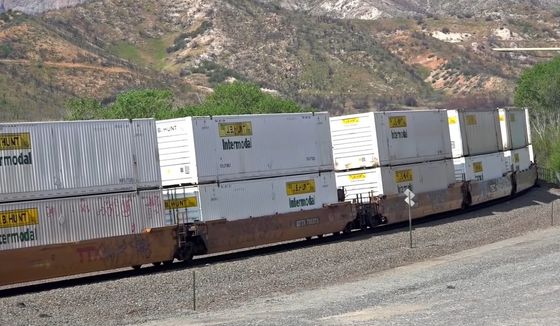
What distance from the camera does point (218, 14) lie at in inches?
5935

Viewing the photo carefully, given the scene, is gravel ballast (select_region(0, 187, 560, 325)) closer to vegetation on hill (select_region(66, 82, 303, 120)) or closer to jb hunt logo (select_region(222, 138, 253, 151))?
jb hunt logo (select_region(222, 138, 253, 151))

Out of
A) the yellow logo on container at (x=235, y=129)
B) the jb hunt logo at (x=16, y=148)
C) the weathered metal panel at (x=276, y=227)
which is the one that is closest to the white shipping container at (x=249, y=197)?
the weathered metal panel at (x=276, y=227)

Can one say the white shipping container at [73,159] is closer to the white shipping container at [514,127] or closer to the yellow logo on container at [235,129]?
the yellow logo on container at [235,129]

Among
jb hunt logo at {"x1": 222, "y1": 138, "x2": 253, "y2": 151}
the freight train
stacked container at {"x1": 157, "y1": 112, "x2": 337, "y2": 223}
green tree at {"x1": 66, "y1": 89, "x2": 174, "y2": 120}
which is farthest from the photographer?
green tree at {"x1": 66, "y1": 89, "x2": 174, "y2": 120}

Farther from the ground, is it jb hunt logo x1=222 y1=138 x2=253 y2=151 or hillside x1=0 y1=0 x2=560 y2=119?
hillside x1=0 y1=0 x2=560 y2=119

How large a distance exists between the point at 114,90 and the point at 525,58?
81.6m

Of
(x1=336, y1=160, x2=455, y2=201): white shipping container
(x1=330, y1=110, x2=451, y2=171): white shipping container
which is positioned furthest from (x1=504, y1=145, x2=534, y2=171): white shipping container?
(x1=330, y1=110, x2=451, y2=171): white shipping container

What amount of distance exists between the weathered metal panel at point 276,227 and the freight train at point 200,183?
0.04 meters

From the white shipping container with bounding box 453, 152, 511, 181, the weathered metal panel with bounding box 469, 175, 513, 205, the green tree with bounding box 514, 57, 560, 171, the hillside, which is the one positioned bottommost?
the weathered metal panel with bounding box 469, 175, 513, 205

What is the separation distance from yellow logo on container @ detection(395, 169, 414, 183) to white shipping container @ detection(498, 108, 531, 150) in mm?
14900

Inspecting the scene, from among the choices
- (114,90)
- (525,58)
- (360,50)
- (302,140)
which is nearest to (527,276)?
(302,140)

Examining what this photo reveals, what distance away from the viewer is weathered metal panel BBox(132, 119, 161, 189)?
29.2 metres

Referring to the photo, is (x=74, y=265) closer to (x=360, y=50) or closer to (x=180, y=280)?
(x=180, y=280)

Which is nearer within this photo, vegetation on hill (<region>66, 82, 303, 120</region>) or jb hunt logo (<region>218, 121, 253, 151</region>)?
jb hunt logo (<region>218, 121, 253, 151</region>)
